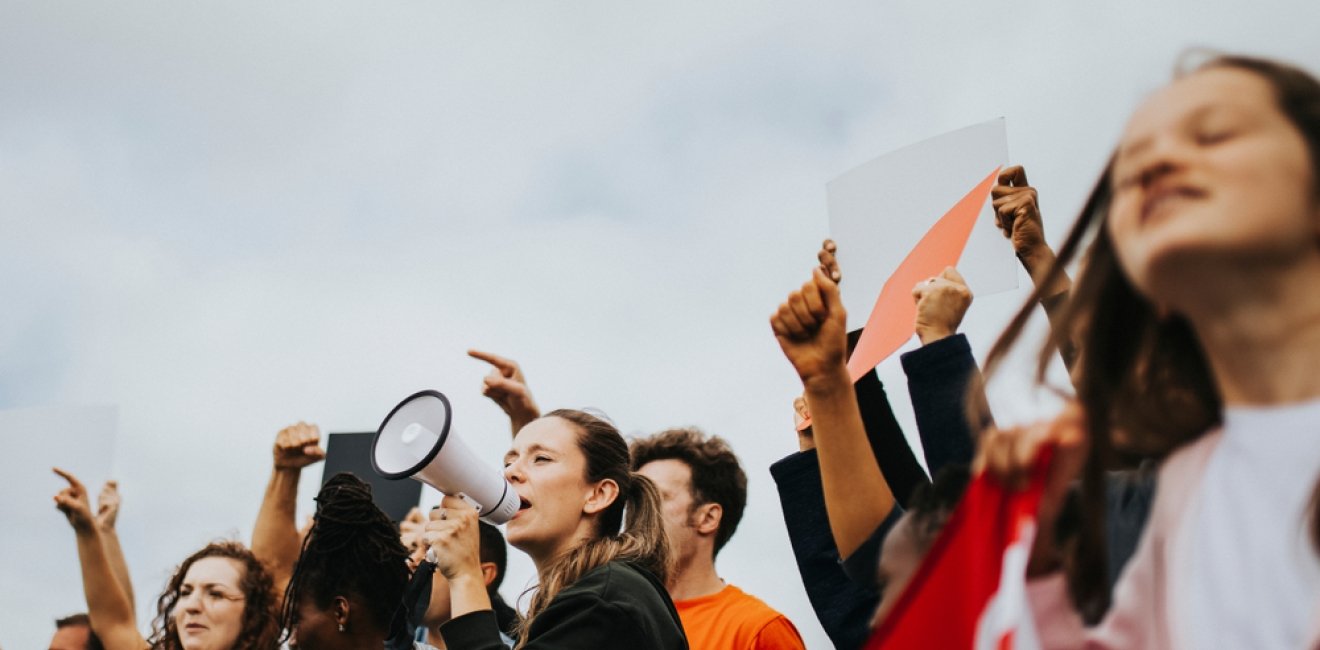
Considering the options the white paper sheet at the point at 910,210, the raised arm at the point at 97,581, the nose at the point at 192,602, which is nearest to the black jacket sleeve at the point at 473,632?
the white paper sheet at the point at 910,210

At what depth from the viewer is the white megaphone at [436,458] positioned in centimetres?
365

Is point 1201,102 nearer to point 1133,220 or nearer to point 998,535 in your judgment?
point 1133,220

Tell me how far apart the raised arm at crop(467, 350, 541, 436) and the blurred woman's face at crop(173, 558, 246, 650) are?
3.66ft

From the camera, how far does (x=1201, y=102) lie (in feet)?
4.09

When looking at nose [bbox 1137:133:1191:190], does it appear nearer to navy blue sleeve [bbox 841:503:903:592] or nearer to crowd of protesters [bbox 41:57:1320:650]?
crowd of protesters [bbox 41:57:1320:650]

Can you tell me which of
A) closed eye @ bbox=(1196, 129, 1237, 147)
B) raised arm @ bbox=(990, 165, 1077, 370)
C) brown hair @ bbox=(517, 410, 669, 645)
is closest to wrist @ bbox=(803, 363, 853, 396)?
closed eye @ bbox=(1196, 129, 1237, 147)

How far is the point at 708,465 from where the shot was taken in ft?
15.7

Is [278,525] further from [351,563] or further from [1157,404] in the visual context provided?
[1157,404]

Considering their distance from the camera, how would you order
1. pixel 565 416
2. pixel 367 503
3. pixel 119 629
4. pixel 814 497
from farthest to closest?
pixel 119 629, pixel 565 416, pixel 367 503, pixel 814 497

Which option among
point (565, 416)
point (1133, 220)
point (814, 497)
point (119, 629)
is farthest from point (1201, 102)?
point (119, 629)

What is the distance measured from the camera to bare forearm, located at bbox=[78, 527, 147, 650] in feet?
15.4

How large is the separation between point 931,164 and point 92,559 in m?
3.64

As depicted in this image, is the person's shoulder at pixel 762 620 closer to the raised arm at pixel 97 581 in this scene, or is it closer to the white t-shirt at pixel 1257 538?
the raised arm at pixel 97 581

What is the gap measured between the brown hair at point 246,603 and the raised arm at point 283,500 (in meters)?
0.37
